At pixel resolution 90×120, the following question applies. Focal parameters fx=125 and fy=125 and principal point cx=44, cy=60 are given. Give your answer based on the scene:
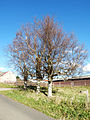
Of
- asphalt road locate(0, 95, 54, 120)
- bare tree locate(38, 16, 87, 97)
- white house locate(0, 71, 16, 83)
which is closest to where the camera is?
asphalt road locate(0, 95, 54, 120)

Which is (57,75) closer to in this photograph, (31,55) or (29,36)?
(31,55)

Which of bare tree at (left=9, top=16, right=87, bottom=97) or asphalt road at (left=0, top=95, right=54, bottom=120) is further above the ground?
bare tree at (left=9, top=16, right=87, bottom=97)

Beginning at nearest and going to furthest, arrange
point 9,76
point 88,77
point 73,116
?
point 73,116 < point 88,77 < point 9,76

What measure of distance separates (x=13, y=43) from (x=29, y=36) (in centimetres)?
255

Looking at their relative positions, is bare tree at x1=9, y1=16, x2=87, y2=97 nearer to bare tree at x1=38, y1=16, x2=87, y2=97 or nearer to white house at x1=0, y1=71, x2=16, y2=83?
bare tree at x1=38, y1=16, x2=87, y2=97

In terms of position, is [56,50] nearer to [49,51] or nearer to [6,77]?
[49,51]

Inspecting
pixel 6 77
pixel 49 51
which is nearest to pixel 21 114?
pixel 49 51

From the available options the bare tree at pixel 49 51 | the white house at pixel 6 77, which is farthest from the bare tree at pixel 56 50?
the white house at pixel 6 77

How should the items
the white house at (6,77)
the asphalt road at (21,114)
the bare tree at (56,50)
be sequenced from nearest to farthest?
the asphalt road at (21,114), the bare tree at (56,50), the white house at (6,77)

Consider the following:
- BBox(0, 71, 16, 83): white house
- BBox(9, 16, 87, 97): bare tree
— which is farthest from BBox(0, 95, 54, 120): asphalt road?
BBox(0, 71, 16, 83): white house

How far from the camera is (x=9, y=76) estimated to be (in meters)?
60.5

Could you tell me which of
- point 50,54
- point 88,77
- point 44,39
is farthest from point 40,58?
point 88,77

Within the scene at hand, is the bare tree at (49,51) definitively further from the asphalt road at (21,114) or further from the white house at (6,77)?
the white house at (6,77)

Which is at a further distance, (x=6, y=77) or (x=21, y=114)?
(x=6, y=77)
